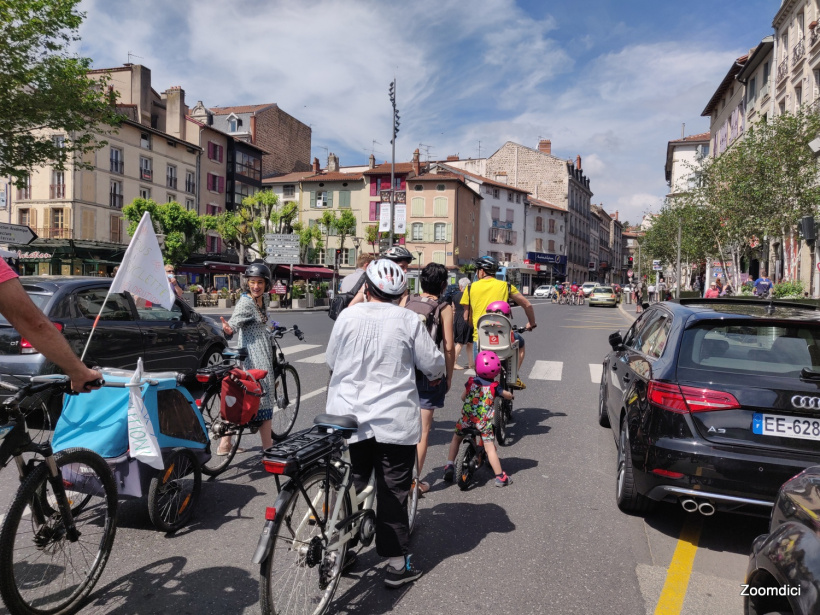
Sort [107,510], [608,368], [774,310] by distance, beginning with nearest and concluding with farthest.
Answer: [107,510]
[774,310]
[608,368]

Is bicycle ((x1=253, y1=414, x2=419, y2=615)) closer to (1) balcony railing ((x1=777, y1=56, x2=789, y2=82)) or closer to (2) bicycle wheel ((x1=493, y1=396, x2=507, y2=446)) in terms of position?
(2) bicycle wheel ((x1=493, y1=396, x2=507, y2=446))

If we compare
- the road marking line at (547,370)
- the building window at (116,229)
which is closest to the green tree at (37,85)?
the road marking line at (547,370)

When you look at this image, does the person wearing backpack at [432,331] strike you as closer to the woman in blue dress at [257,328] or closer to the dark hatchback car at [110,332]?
the woman in blue dress at [257,328]

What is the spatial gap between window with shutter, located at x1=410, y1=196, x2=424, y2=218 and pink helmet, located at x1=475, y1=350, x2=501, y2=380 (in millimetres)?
58903

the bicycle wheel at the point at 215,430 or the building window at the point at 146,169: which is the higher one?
the building window at the point at 146,169

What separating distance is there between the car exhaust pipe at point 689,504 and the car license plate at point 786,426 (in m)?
0.54

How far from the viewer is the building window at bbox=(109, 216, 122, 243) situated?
134 ft

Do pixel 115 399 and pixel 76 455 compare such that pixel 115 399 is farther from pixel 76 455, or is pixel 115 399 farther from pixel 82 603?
pixel 82 603

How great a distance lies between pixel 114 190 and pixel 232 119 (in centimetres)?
2365

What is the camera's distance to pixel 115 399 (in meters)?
3.37

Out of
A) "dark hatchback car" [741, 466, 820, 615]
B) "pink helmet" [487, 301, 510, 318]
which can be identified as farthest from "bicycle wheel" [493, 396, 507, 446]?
"dark hatchback car" [741, 466, 820, 615]

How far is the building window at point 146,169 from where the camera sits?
141 ft

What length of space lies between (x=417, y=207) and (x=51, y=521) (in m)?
61.5

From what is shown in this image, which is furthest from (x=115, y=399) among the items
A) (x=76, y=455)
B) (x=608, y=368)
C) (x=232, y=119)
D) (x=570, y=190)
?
(x=570, y=190)
